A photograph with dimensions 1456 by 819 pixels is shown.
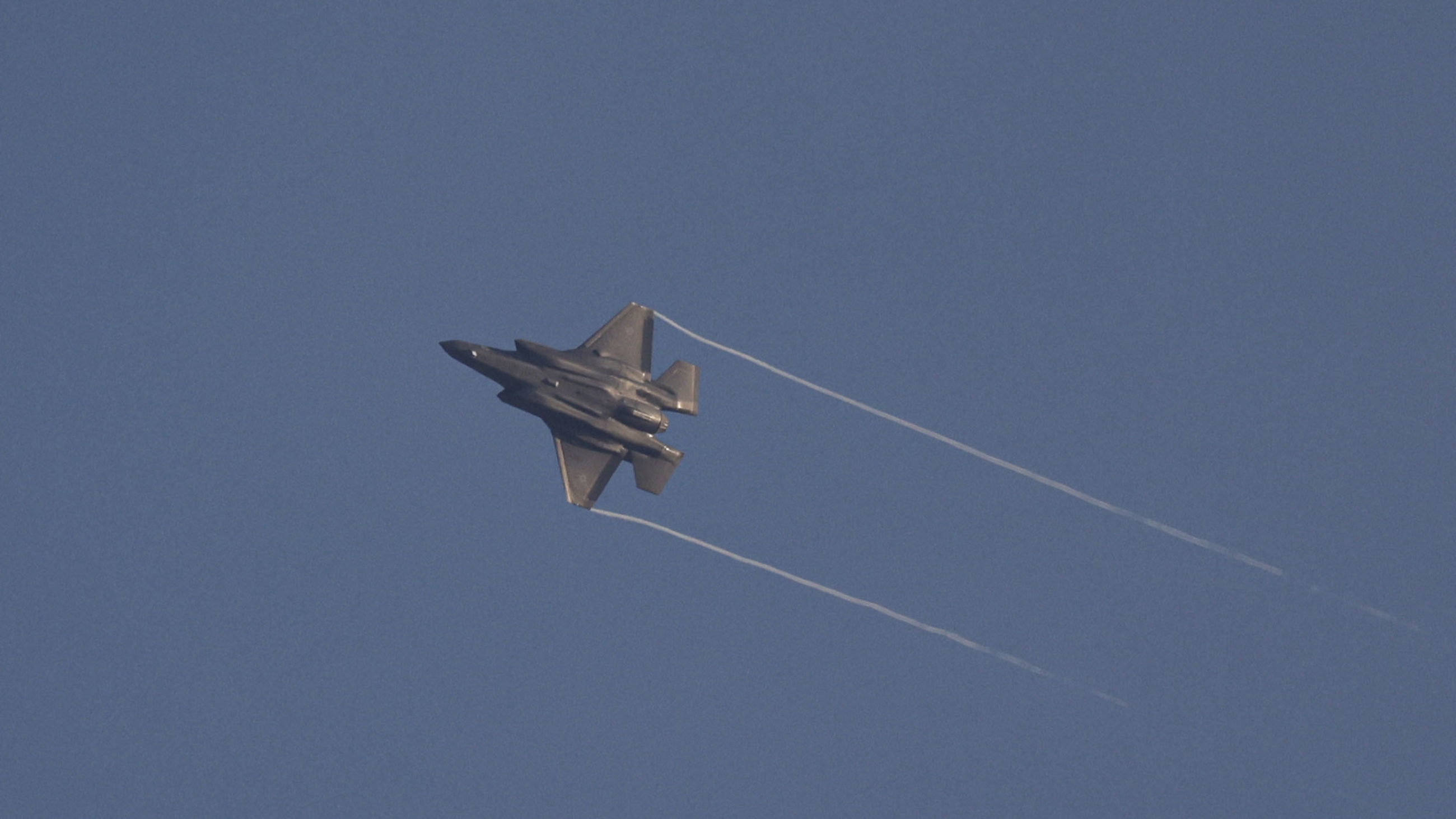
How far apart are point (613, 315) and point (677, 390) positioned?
3746 millimetres

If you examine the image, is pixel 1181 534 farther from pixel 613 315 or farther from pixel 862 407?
pixel 613 315

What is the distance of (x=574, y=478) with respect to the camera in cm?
6028

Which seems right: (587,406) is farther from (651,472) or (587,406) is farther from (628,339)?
(628,339)

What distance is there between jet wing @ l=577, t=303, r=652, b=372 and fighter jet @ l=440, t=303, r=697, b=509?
4.23 feet

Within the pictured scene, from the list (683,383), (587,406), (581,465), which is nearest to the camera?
(587,406)

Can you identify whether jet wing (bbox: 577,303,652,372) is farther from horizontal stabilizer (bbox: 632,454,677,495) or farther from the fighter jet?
horizontal stabilizer (bbox: 632,454,677,495)

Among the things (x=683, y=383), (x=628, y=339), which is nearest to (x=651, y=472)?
(x=683, y=383)

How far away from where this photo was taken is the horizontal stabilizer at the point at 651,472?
60.4 metres

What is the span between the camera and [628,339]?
206ft

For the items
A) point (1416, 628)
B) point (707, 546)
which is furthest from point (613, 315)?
point (1416, 628)

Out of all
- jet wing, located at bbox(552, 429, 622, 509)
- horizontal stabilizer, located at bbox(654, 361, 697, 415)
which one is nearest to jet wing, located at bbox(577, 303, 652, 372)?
horizontal stabilizer, located at bbox(654, 361, 697, 415)

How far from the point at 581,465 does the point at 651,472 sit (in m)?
2.41

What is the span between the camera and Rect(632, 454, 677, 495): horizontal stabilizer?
60.4 metres

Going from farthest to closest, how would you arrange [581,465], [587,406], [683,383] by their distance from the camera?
[683,383] → [581,465] → [587,406]
